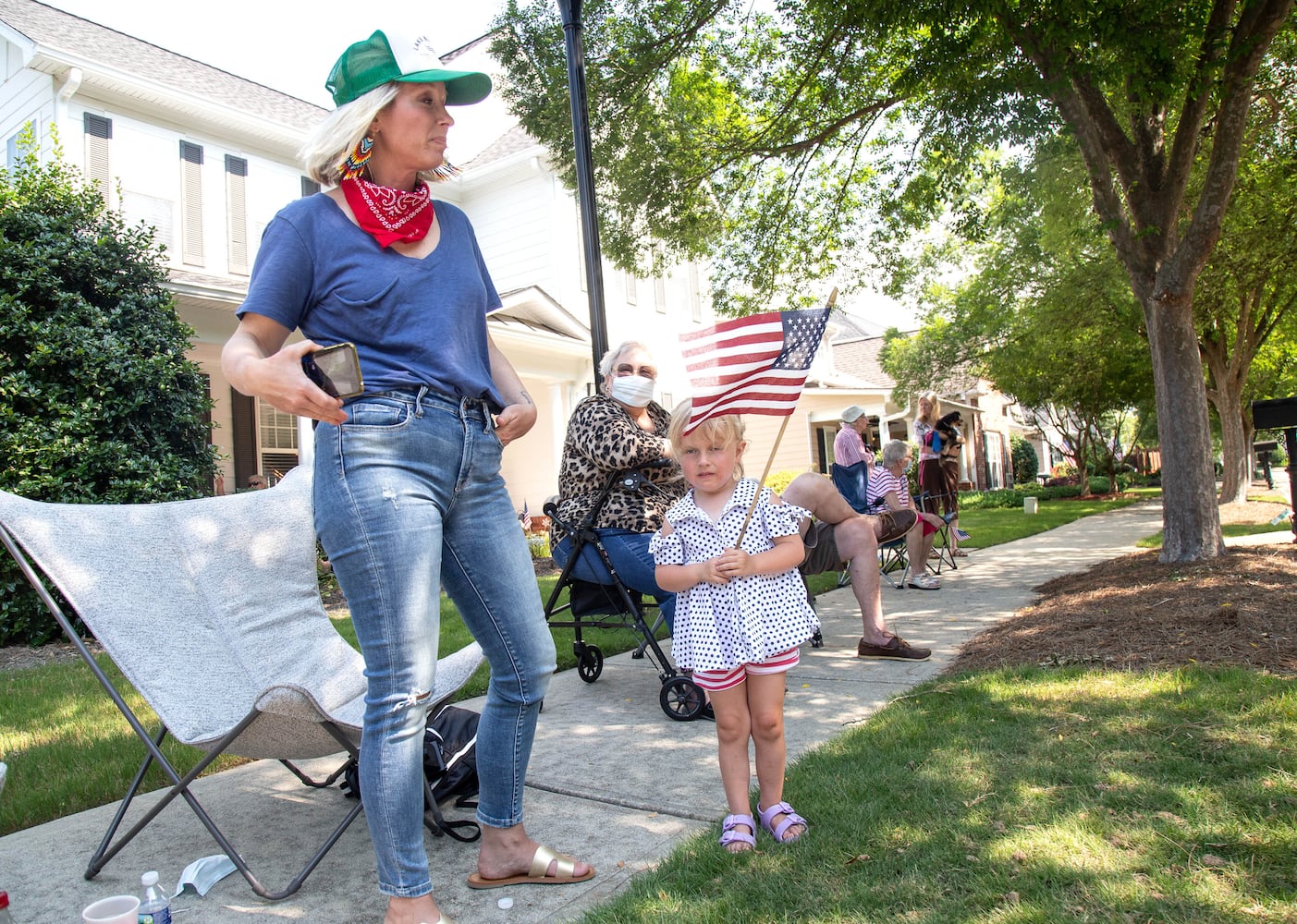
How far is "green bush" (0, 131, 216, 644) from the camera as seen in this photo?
732 cm

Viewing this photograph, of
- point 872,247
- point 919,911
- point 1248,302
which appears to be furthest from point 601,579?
point 1248,302

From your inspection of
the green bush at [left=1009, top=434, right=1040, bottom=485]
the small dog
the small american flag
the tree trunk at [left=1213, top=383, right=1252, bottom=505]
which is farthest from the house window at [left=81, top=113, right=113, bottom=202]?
the green bush at [left=1009, top=434, right=1040, bottom=485]

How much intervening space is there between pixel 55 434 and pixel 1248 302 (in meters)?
19.9

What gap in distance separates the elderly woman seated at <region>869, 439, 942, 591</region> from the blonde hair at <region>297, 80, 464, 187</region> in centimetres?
647

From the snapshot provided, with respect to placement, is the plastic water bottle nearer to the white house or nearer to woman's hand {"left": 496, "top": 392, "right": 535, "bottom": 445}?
woman's hand {"left": 496, "top": 392, "right": 535, "bottom": 445}

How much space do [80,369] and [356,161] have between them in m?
6.80

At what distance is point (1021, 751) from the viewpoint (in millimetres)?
3264

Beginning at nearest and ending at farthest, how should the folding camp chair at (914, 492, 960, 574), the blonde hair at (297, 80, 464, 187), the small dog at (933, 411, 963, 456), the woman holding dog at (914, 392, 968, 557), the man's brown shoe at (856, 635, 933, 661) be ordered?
the blonde hair at (297, 80, 464, 187) < the man's brown shoe at (856, 635, 933, 661) < the folding camp chair at (914, 492, 960, 574) < the woman holding dog at (914, 392, 968, 557) < the small dog at (933, 411, 963, 456)

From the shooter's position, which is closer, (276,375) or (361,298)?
(276,375)

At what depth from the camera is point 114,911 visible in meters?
2.10

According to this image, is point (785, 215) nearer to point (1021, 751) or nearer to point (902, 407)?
point (1021, 751)

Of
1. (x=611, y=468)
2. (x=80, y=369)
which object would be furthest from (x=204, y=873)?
(x=80, y=369)

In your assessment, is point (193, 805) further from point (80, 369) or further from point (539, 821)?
point (80, 369)

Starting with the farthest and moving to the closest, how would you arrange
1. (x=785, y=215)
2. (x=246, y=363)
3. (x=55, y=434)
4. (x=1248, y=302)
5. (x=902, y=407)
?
(x=902, y=407) < (x=1248, y=302) < (x=785, y=215) < (x=55, y=434) < (x=246, y=363)
